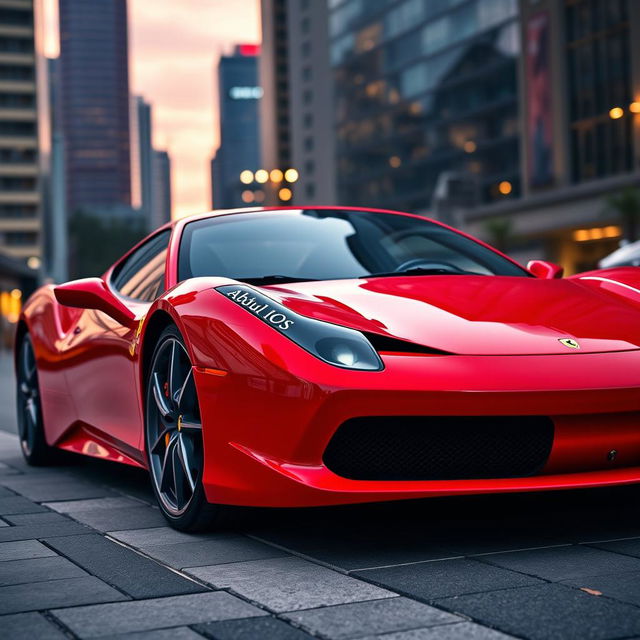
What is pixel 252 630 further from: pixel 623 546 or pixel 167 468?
pixel 167 468

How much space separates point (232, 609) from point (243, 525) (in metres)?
1.01

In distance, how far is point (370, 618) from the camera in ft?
7.63

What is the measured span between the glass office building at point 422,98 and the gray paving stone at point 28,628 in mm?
55926

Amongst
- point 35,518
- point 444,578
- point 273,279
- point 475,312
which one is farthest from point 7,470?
point 444,578

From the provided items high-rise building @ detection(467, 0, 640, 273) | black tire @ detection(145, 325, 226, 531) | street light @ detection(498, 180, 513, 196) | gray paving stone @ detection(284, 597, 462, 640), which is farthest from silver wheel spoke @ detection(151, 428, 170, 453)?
street light @ detection(498, 180, 513, 196)

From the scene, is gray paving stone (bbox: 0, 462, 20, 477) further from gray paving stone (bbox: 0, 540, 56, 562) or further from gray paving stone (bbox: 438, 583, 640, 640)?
gray paving stone (bbox: 438, 583, 640, 640)

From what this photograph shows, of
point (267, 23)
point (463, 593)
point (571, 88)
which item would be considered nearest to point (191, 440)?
point (463, 593)

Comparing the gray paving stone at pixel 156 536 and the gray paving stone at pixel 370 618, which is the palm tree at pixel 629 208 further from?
the gray paving stone at pixel 370 618

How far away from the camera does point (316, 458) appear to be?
296 cm

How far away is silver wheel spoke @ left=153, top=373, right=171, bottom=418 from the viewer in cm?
→ 361

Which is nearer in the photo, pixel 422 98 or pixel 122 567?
pixel 122 567

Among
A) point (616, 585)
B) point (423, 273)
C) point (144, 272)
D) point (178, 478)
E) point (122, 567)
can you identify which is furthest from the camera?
point (144, 272)

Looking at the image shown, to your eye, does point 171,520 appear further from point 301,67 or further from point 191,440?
point 301,67

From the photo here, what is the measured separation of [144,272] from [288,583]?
6.86 feet
